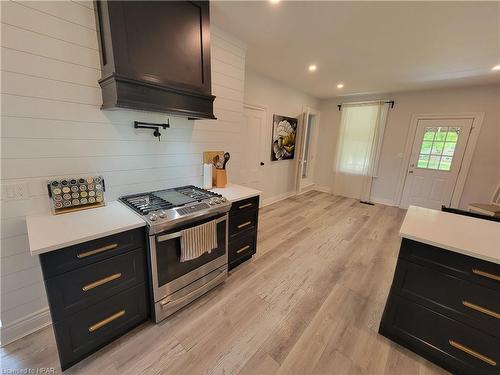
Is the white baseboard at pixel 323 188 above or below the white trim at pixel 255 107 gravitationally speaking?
below

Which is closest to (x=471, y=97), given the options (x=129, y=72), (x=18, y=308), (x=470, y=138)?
(x=470, y=138)

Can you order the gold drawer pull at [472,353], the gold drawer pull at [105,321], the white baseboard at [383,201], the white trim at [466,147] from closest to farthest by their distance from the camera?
the gold drawer pull at [472,353], the gold drawer pull at [105,321], the white trim at [466,147], the white baseboard at [383,201]

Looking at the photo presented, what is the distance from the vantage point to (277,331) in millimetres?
1631

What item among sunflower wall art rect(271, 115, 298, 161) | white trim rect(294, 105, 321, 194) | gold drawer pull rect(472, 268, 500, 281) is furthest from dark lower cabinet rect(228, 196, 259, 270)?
white trim rect(294, 105, 321, 194)

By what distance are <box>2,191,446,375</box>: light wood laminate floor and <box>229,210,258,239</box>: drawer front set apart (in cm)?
46

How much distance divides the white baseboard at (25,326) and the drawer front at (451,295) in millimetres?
2610

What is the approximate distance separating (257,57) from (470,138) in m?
4.23

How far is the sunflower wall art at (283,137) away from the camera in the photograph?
14.1ft

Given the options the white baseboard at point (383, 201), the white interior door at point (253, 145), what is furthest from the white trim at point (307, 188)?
the white interior door at point (253, 145)

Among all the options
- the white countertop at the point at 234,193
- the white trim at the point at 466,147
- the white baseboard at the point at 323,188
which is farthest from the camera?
the white baseboard at the point at 323,188

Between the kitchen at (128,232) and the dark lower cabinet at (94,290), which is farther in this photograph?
the kitchen at (128,232)

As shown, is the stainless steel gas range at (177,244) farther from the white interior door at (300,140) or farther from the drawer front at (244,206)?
the white interior door at (300,140)

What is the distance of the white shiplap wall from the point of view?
50.1 inches

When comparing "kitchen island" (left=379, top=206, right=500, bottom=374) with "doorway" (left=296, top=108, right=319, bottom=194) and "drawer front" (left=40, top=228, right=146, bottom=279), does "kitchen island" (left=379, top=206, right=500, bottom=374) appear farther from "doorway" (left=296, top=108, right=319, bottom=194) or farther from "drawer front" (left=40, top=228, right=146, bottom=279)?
"doorway" (left=296, top=108, right=319, bottom=194)
